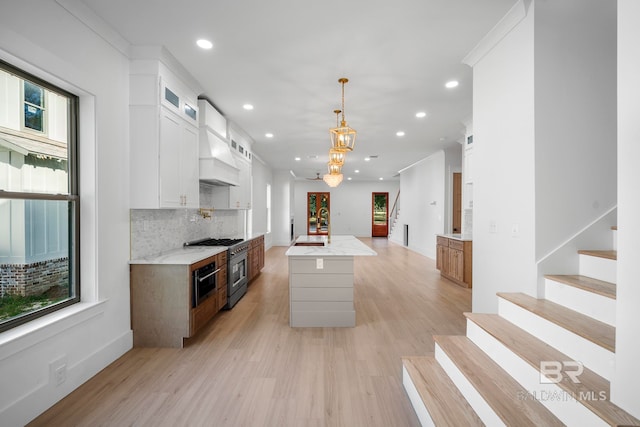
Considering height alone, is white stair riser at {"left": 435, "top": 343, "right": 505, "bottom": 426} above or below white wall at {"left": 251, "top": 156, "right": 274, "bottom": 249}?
below

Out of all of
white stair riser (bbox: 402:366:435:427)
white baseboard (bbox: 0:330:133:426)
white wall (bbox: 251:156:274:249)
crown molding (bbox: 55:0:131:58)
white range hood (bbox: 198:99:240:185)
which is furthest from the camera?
white wall (bbox: 251:156:274:249)

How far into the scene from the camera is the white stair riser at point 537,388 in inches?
50.6

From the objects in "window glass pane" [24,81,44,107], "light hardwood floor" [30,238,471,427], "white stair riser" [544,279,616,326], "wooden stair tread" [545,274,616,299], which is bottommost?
"light hardwood floor" [30,238,471,427]

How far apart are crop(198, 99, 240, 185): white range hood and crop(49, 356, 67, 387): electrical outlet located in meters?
2.45

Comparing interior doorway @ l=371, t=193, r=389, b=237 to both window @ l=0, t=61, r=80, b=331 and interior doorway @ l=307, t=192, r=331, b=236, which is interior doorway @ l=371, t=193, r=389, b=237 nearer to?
interior doorway @ l=307, t=192, r=331, b=236

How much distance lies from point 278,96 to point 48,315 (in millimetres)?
3401

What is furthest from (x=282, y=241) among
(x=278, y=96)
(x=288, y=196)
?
(x=278, y=96)

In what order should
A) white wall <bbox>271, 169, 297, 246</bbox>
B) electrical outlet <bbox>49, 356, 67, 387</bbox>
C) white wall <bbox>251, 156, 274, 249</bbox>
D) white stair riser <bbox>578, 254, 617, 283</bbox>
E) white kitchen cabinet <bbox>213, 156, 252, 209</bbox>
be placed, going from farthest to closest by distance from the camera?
white wall <bbox>271, 169, 297, 246</bbox> < white wall <bbox>251, 156, 274, 249</bbox> < white kitchen cabinet <bbox>213, 156, 252, 209</bbox> < electrical outlet <bbox>49, 356, 67, 387</bbox> < white stair riser <bbox>578, 254, 617, 283</bbox>

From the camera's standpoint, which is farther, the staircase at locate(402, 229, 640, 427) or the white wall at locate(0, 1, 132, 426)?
the white wall at locate(0, 1, 132, 426)

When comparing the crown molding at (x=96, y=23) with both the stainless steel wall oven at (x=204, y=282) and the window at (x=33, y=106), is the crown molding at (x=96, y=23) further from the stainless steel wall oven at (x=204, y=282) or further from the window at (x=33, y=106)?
the stainless steel wall oven at (x=204, y=282)

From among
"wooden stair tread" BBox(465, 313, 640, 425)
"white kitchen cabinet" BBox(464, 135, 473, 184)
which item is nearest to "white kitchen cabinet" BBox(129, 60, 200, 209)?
"wooden stair tread" BBox(465, 313, 640, 425)

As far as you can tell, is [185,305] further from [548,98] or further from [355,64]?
[548,98]

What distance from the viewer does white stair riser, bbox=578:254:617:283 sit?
6.62 ft

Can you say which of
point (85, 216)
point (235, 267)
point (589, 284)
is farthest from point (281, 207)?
point (589, 284)
